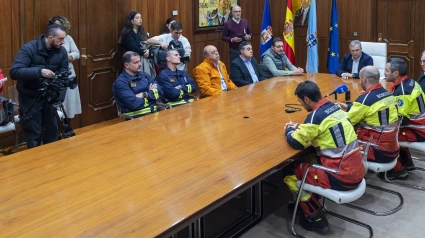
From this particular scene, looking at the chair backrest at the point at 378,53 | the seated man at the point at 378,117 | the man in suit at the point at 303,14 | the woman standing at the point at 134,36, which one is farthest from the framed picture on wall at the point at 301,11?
the seated man at the point at 378,117

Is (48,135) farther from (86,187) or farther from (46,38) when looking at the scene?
(86,187)

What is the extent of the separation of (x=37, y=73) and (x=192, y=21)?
13.1 feet

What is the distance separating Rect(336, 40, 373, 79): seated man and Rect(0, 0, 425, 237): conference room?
0.04 metres

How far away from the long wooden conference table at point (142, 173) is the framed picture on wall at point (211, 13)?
3.96 m

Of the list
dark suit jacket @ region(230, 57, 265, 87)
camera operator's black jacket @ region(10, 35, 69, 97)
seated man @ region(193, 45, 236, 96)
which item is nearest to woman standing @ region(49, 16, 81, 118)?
camera operator's black jacket @ region(10, 35, 69, 97)

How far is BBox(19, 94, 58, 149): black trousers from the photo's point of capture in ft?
15.9

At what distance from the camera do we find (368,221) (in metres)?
4.03

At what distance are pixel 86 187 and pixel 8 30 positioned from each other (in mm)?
3515

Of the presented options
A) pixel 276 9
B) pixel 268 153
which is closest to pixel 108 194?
pixel 268 153

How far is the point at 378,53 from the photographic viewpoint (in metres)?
6.80

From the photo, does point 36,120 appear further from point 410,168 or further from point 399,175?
point 410,168

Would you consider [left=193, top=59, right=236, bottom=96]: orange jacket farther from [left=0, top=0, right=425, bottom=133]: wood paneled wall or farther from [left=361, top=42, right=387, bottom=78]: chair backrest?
[left=361, top=42, right=387, bottom=78]: chair backrest

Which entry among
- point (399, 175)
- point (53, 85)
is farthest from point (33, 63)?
point (399, 175)

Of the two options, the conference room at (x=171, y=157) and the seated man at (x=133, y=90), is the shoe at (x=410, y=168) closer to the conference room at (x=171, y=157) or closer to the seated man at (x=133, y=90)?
the conference room at (x=171, y=157)
